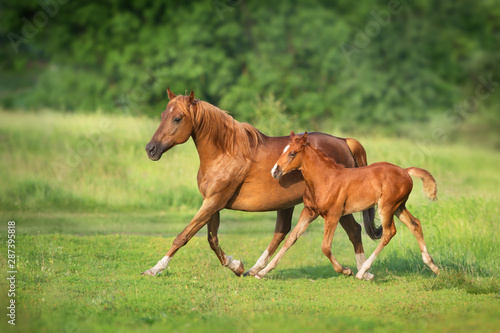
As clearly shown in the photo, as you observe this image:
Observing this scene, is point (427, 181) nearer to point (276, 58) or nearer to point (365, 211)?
point (365, 211)

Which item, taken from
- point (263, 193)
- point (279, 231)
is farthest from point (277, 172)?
point (279, 231)

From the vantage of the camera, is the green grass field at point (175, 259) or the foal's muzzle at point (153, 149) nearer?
the green grass field at point (175, 259)

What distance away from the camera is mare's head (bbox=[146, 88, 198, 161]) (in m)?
9.38

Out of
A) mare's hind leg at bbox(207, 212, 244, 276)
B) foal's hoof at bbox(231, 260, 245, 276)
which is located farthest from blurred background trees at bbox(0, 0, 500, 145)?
foal's hoof at bbox(231, 260, 245, 276)

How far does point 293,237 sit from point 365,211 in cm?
164

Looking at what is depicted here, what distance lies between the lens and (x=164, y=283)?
29.6ft

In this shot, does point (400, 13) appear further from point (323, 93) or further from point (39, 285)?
point (39, 285)

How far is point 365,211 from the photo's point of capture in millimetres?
10539

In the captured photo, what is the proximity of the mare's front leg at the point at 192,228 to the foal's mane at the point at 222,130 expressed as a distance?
82cm

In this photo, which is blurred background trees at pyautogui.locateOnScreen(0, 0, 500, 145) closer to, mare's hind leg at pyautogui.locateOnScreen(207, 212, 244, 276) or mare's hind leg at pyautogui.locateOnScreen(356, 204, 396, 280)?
mare's hind leg at pyautogui.locateOnScreen(207, 212, 244, 276)

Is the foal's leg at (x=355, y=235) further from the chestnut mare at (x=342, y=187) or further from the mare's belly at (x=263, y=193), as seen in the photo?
the mare's belly at (x=263, y=193)

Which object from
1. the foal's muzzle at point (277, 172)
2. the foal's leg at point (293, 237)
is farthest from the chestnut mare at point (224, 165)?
the foal's muzzle at point (277, 172)

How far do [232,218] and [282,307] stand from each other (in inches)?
386

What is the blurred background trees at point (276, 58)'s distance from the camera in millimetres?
35656
